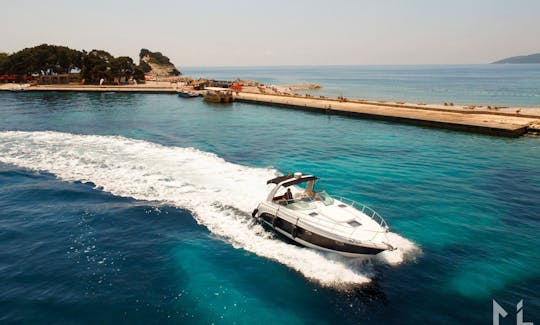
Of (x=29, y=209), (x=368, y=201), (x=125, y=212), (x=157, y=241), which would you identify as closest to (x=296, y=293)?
(x=157, y=241)

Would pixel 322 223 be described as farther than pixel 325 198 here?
No

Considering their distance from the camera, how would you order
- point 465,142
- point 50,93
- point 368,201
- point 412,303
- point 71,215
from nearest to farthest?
1. point 412,303
2. point 71,215
3. point 368,201
4. point 465,142
5. point 50,93

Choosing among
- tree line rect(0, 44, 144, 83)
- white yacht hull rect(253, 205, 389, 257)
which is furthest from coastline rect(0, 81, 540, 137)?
tree line rect(0, 44, 144, 83)

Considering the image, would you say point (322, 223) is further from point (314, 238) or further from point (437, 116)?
point (437, 116)

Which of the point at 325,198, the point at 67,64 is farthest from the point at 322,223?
the point at 67,64

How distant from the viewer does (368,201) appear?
26688 millimetres

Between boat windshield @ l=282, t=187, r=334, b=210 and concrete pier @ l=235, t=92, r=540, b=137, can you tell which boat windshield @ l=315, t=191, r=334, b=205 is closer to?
boat windshield @ l=282, t=187, r=334, b=210

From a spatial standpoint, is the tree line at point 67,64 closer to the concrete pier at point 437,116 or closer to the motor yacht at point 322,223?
the concrete pier at point 437,116

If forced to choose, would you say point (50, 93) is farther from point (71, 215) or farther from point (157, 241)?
point (157, 241)

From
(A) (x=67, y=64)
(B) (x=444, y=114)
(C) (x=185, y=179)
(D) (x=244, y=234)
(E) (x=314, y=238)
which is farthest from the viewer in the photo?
(A) (x=67, y=64)

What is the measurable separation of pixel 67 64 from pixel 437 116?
460 ft

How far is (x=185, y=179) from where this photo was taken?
3158cm

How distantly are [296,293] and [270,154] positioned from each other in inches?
1029

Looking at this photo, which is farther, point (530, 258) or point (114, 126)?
point (114, 126)
